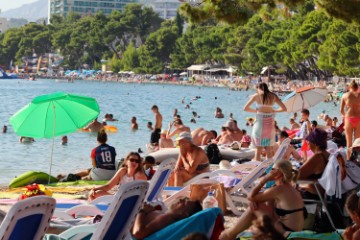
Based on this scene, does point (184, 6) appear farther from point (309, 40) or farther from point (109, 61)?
point (109, 61)

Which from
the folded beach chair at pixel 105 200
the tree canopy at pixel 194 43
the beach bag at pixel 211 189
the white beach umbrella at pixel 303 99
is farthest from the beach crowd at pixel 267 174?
the tree canopy at pixel 194 43

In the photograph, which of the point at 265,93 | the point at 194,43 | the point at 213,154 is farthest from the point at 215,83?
the point at 265,93

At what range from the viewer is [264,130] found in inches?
428

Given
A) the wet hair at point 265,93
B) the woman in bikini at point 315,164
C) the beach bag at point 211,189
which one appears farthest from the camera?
the wet hair at point 265,93

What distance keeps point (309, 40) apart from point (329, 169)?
216 ft

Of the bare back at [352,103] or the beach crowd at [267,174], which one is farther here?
the bare back at [352,103]

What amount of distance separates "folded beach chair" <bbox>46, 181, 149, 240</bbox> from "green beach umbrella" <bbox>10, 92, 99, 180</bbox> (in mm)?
5722

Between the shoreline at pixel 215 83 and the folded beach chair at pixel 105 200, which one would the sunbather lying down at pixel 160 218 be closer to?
the folded beach chair at pixel 105 200

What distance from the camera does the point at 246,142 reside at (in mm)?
14883

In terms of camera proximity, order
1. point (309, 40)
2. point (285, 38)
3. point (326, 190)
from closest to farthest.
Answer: point (326, 190)
point (309, 40)
point (285, 38)

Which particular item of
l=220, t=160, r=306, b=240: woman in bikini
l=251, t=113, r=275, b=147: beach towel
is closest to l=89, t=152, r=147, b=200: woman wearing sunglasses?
l=220, t=160, r=306, b=240: woman in bikini

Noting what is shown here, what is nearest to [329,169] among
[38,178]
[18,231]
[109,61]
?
[18,231]

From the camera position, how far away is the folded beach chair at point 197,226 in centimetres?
516

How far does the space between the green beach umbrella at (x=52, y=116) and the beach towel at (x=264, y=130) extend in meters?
2.14
